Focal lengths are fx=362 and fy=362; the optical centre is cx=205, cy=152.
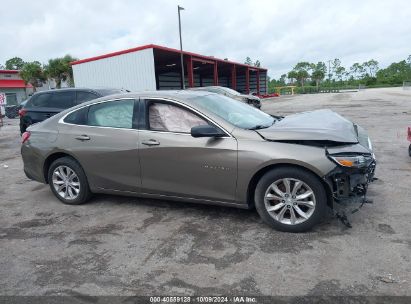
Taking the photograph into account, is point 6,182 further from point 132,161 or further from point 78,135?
point 132,161

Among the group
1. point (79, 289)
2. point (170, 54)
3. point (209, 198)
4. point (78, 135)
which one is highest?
point (170, 54)

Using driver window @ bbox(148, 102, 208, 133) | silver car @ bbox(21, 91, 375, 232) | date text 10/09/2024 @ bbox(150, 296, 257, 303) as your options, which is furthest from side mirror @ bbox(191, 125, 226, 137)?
date text 10/09/2024 @ bbox(150, 296, 257, 303)

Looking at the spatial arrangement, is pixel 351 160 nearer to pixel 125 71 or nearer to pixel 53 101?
pixel 53 101

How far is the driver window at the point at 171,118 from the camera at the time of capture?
4227 millimetres

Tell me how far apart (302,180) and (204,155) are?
1099 mm

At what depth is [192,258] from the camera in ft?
11.2

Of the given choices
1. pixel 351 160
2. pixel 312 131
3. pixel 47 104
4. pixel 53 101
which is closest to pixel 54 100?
pixel 53 101

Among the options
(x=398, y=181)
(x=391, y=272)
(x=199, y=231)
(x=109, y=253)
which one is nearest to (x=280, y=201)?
(x=199, y=231)

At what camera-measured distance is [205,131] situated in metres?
3.91

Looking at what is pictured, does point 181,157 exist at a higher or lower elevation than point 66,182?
higher

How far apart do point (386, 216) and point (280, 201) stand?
1305 mm

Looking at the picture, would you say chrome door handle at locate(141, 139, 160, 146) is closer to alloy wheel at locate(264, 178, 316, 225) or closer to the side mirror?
the side mirror

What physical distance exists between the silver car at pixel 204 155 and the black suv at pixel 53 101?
3.77m

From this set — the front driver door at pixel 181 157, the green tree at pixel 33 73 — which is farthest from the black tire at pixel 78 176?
the green tree at pixel 33 73
